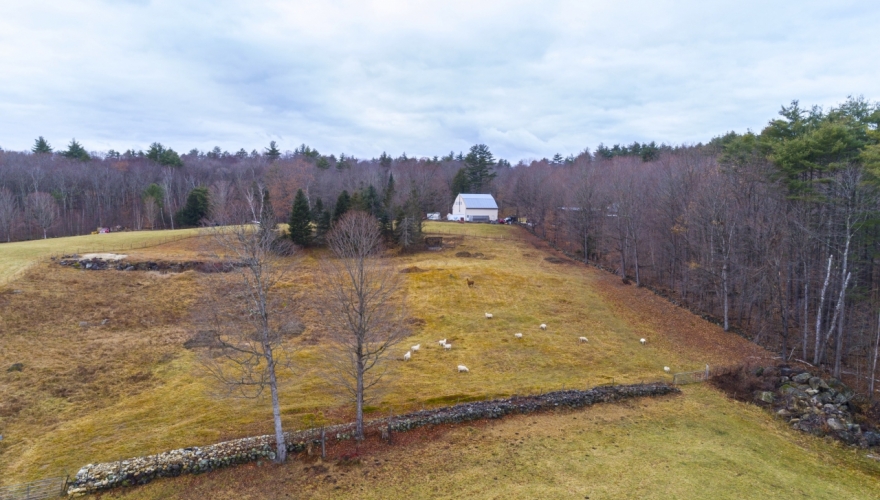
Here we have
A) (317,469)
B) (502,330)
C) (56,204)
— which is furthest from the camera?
(56,204)

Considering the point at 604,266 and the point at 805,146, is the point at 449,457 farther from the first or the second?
the point at 604,266

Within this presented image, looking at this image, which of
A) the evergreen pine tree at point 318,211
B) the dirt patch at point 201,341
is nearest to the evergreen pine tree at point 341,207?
the evergreen pine tree at point 318,211

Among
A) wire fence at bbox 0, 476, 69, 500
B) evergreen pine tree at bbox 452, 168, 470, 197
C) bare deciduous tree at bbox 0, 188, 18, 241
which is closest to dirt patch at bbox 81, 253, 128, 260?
wire fence at bbox 0, 476, 69, 500

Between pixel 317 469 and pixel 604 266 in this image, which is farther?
pixel 604 266

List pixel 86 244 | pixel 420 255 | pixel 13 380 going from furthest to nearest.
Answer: pixel 420 255, pixel 86 244, pixel 13 380

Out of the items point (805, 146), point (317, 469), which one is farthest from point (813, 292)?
point (317, 469)

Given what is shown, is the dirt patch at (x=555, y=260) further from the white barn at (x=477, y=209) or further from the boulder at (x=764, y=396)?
the boulder at (x=764, y=396)

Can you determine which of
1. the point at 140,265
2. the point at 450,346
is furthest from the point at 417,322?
the point at 140,265

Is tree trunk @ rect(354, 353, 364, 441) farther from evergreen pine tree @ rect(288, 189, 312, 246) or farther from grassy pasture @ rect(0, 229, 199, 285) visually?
evergreen pine tree @ rect(288, 189, 312, 246)
